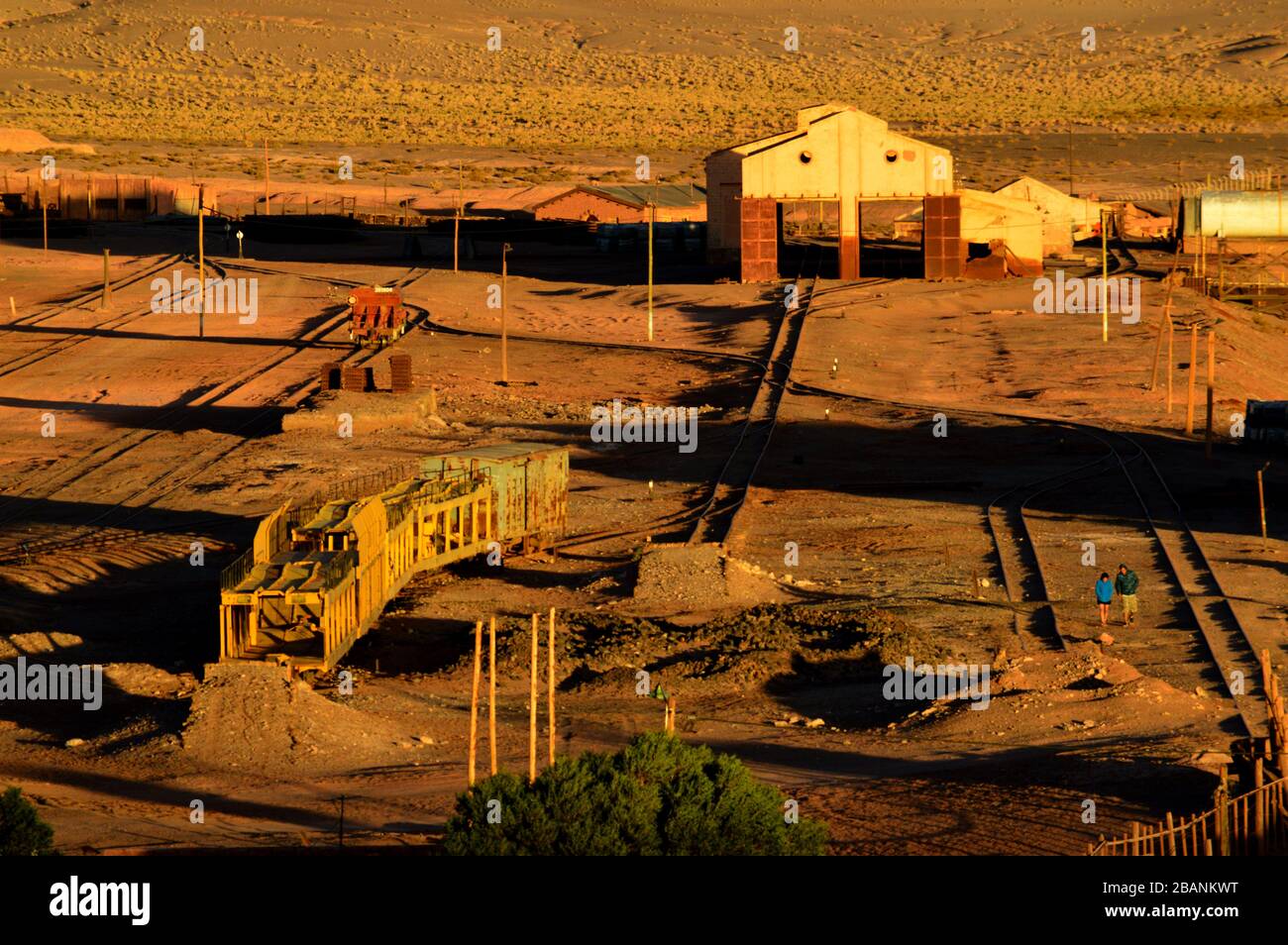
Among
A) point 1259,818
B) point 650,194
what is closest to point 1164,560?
point 1259,818

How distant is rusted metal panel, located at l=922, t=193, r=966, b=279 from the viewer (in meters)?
72.4

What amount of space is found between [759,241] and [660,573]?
4124 centimetres

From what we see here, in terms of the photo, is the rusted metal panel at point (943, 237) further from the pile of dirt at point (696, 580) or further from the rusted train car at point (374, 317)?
the pile of dirt at point (696, 580)

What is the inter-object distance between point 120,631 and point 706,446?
1903 centimetres

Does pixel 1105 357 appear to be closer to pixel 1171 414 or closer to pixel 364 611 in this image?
pixel 1171 414

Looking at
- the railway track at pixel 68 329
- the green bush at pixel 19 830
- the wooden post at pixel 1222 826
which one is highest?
the railway track at pixel 68 329

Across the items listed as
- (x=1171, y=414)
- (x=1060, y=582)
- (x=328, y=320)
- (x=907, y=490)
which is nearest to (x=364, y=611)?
(x=1060, y=582)

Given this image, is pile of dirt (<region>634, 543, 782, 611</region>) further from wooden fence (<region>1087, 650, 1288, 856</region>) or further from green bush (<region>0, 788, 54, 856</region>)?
green bush (<region>0, 788, 54, 856</region>)

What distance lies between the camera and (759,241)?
72125mm

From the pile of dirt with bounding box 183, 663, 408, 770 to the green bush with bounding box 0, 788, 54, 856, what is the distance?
254 inches

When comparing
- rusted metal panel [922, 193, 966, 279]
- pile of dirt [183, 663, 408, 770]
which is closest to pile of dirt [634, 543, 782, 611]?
pile of dirt [183, 663, 408, 770]

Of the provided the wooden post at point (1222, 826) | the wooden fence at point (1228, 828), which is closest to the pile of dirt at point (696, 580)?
the wooden fence at point (1228, 828)

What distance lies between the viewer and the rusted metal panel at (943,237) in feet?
237

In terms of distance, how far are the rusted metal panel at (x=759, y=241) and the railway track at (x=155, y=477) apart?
16452 mm
